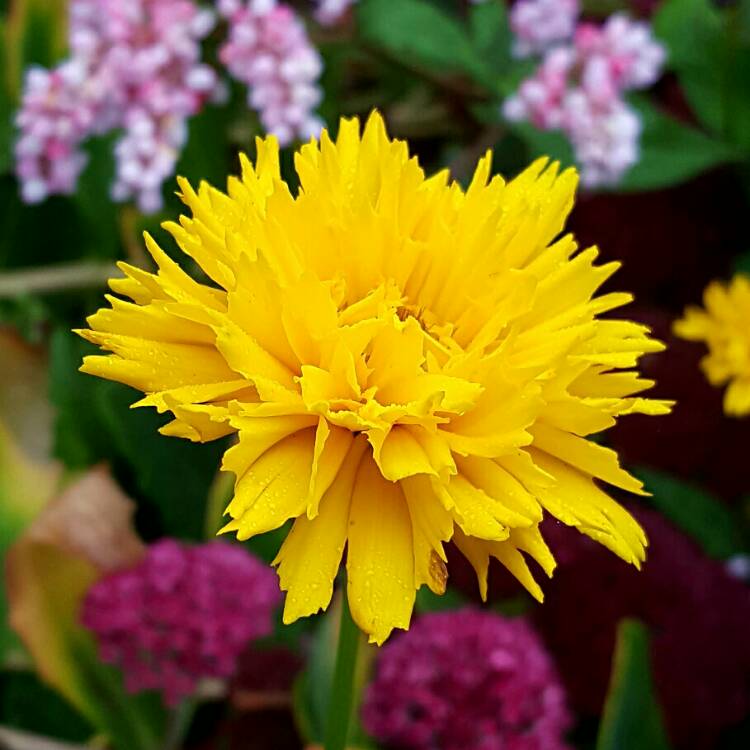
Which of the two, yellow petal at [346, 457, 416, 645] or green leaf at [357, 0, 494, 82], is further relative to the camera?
green leaf at [357, 0, 494, 82]

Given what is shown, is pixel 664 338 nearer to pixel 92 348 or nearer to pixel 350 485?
pixel 92 348

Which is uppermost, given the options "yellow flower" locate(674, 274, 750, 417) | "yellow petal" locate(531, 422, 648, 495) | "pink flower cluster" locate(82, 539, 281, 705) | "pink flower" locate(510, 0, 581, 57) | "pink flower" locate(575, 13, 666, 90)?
"pink flower" locate(510, 0, 581, 57)

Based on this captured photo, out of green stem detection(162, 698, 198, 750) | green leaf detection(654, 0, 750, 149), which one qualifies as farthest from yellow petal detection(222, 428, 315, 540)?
green leaf detection(654, 0, 750, 149)

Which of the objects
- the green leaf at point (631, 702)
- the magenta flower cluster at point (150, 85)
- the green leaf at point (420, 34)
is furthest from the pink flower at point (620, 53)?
the green leaf at point (631, 702)

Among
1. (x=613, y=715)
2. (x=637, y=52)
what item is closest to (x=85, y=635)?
(x=613, y=715)

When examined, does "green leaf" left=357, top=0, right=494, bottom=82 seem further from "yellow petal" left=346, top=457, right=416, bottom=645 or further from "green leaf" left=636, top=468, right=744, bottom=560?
"yellow petal" left=346, top=457, right=416, bottom=645

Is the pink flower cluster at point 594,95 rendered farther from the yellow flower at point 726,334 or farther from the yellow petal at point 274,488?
the yellow petal at point 274,488
